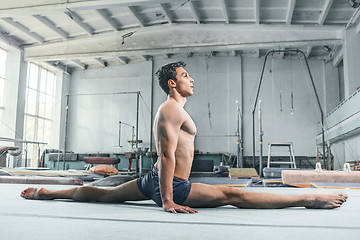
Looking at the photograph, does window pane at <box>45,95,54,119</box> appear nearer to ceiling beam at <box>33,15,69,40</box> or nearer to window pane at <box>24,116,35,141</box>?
window pane at <box>24,116,35,141</box>

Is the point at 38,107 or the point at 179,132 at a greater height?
the point at 38,107

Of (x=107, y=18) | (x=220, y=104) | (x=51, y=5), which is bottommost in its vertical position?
(x=220, y=104)

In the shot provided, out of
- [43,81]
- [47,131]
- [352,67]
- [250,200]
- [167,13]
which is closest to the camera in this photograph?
[250,200]

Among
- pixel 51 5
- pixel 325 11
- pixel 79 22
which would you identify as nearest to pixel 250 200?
pixel 51 5

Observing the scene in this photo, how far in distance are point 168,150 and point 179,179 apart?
0.20m

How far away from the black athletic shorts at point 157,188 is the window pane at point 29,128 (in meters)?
14.5

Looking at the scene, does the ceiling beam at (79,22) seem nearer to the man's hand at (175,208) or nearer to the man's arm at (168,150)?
the man's arm at (168,150)

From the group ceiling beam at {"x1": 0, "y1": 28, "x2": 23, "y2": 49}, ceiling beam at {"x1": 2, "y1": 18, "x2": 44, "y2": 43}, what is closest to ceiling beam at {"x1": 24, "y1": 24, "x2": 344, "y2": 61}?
ceiling beam at {"x1": 2, "y1": 18, "x2": 44, "y2": 43}

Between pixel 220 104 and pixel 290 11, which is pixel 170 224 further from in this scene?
pixel 220 104

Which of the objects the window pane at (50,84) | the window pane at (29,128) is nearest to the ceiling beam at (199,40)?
the window pane at (50,84)

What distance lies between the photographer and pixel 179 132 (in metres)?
1.93

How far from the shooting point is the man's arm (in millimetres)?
1759

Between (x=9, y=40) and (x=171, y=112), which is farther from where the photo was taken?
(x=9, y=40)

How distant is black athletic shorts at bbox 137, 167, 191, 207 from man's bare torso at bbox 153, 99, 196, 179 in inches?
1.7
